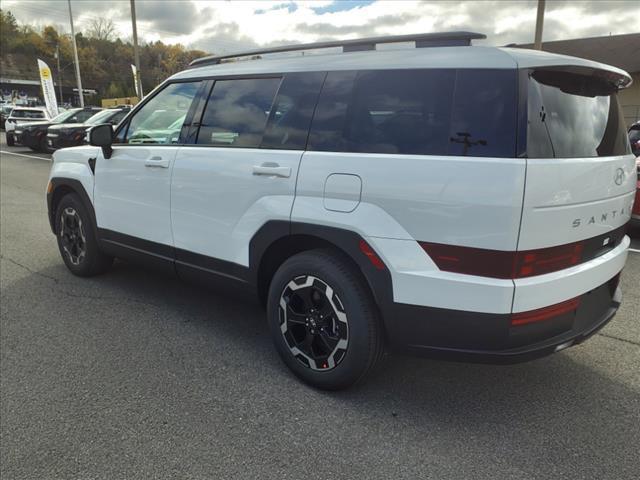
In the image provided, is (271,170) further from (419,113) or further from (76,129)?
(76,129)

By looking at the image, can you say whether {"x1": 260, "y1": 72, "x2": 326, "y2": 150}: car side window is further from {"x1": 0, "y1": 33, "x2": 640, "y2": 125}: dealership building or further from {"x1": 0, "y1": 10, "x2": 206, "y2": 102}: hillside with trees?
{"x1": 0, "y1": 10, "x2": 206, "y2": 102}: hillside with trees

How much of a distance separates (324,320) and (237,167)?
113 centimetres

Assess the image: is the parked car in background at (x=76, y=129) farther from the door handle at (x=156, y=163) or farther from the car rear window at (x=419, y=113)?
the car rear window at (x=419, y=113)

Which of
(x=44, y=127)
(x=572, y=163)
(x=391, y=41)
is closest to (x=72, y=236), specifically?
(x=391, y=41)

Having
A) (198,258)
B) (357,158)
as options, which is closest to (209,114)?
(198,258)

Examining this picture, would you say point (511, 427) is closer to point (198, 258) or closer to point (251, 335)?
point (251, 335)

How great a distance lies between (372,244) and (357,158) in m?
0.47

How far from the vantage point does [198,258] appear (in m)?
3.56

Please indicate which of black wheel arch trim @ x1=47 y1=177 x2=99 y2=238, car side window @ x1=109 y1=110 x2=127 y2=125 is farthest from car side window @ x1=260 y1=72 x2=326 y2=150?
car side window @ x1=109 y1=110 x2=127 y2=125

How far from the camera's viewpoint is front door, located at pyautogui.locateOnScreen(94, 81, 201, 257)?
3.76 metres

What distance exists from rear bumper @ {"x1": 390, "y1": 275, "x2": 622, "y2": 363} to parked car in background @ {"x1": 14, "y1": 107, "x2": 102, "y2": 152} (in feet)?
56.9

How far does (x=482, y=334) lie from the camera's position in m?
2.36

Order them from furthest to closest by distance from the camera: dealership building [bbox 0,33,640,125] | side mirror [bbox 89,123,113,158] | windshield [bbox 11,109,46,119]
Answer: dealership building [bbox 0,33,640,125], windshield [bbox 11,109,46,119], side mirror [bbox 89,123,113,158]

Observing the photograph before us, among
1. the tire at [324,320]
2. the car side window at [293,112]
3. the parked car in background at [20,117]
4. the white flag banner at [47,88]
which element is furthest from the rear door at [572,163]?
the white flag banner at [47,88]
